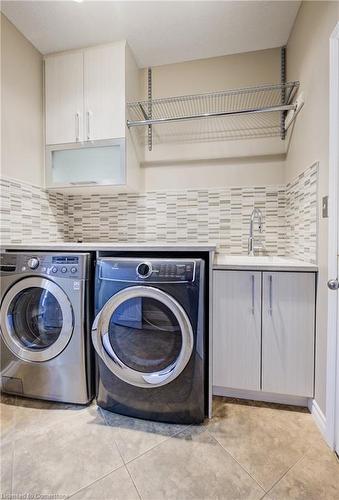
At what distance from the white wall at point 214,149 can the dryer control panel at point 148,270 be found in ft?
3.67

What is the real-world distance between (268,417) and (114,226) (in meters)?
1.84

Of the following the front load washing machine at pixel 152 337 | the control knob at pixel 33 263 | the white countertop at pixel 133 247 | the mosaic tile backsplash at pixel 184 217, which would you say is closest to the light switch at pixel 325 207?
the white countertop at pixel 133 247

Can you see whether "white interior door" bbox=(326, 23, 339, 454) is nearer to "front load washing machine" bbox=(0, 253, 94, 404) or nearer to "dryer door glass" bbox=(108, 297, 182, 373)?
"dryer door glass" bbox=(108, 297, 182, 373)

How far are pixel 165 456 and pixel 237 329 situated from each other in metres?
0.71

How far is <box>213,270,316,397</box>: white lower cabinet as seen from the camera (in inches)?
54.1

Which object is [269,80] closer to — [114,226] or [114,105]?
[114,105]

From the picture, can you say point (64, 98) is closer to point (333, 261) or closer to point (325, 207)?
point (325, 207)

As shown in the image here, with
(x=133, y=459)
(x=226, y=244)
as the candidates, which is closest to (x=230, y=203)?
(x=226, y=244)

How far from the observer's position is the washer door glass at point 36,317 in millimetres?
1476

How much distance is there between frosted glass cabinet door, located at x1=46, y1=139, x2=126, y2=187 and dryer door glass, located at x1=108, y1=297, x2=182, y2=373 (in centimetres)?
107

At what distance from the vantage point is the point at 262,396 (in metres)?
1.51

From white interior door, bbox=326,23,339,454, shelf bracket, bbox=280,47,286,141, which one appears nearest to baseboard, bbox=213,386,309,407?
white interior door, bbox=326,23,339,454

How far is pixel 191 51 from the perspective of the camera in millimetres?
2020

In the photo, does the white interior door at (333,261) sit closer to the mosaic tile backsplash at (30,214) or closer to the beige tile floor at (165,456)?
the beige tile floor at (165,456)
